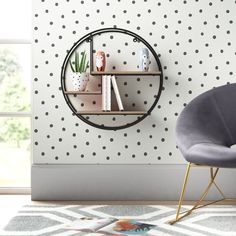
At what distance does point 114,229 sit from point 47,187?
991 mm

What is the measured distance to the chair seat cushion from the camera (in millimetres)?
2883

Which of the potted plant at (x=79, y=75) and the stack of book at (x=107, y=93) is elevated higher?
the potted plant at (x=79, y=75)

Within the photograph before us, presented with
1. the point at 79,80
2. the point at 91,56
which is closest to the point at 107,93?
the point at 79,80

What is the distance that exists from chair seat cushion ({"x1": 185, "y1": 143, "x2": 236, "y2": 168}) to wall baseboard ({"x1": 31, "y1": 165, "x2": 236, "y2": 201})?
792 mm

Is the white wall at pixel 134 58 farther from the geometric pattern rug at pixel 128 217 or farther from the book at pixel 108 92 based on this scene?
the geometric pattern rug at pixel 128 217

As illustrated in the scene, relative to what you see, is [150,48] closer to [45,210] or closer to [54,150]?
[54,150]

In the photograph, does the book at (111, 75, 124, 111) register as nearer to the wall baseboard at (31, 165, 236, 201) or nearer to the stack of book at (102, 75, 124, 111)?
the stack of book at (102, 75, 124, 111)

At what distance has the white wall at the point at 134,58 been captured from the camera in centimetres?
388

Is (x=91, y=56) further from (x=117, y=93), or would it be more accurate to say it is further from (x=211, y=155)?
(x=211, y=155)

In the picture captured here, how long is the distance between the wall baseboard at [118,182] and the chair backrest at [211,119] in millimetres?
543

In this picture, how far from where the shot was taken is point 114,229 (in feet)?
10.0

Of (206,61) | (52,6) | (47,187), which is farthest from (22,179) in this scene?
(206,61)

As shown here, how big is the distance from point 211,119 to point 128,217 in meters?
0.86

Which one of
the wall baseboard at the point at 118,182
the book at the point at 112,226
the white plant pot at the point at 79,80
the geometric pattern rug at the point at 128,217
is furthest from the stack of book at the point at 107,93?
the book at the point at 112,226
